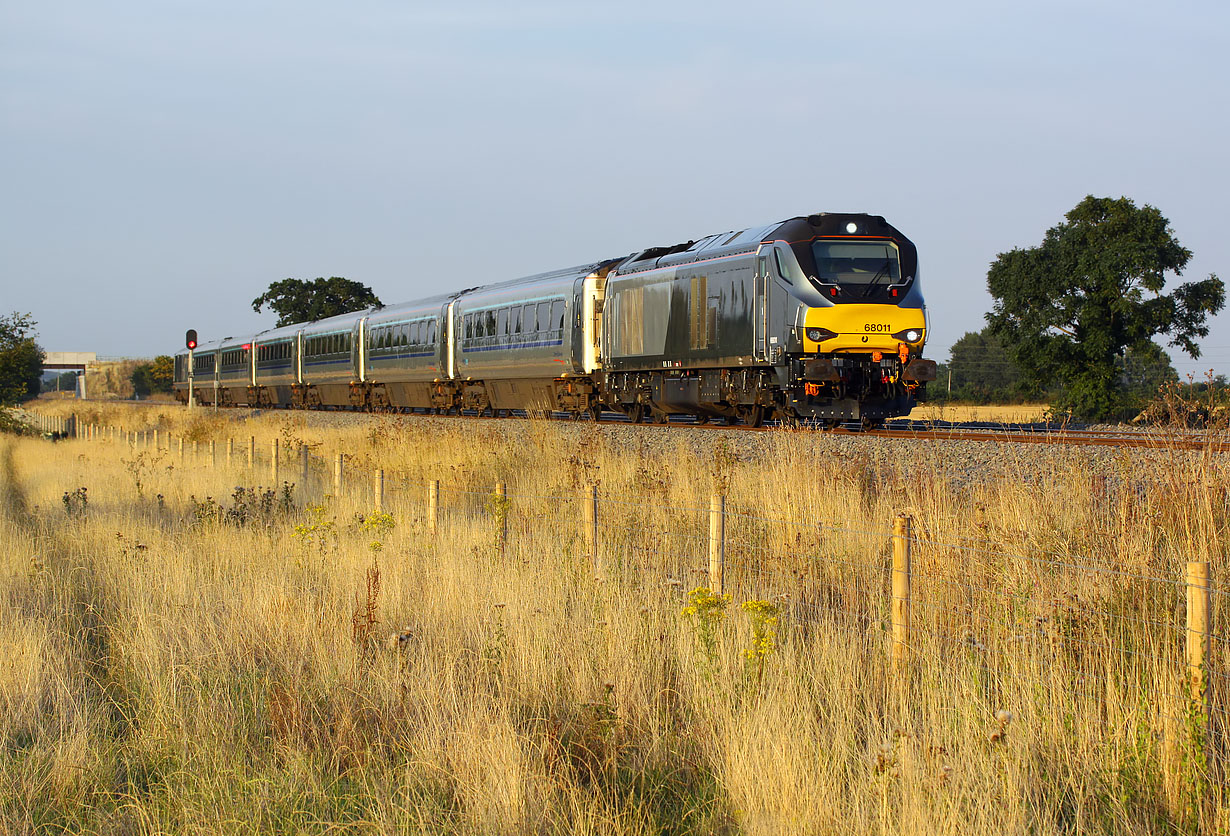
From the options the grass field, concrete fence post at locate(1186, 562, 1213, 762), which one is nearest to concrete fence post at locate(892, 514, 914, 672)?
the grass field

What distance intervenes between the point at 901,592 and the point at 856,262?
39.6 ft

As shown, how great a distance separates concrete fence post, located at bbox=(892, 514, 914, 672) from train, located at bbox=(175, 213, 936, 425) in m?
10.9

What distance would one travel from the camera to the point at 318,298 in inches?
3438

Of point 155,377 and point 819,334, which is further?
point 155,377

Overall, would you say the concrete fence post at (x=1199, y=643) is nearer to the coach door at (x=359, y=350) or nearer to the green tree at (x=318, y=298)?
the coach door at (x=359, y=350)

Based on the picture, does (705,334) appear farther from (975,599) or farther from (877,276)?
(975,599)

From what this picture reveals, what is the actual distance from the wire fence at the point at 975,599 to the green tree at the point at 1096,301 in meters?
37.3

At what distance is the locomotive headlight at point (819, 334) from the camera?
58.1ft

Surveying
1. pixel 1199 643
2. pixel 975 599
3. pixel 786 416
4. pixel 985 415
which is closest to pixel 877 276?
pixel 786 416

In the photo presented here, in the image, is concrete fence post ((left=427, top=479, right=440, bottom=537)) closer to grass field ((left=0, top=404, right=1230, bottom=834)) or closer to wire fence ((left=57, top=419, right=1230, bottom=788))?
wire fence ((left=57, top=419, right=1230, bottom=788))

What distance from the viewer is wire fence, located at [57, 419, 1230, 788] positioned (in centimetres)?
568

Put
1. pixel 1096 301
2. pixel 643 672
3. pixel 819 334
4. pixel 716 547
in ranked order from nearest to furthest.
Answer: pixel 643 672
pixel 716 547
pixel 819 334
pixel 1096 301

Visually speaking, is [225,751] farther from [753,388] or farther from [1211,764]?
[753,388]

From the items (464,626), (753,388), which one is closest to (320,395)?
(753,388)
